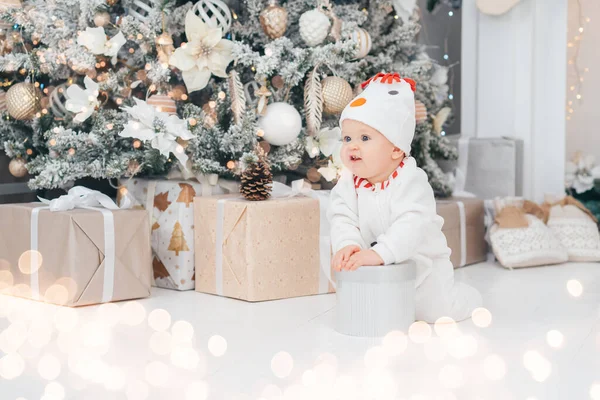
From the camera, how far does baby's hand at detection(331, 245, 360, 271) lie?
1878mm

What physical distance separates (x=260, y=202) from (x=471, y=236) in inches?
40.0

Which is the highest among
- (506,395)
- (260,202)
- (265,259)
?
(260,202)

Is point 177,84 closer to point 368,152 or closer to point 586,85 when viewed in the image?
point 368,152

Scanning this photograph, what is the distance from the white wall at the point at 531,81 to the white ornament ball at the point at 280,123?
4.23ft

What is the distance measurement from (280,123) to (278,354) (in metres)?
0.90

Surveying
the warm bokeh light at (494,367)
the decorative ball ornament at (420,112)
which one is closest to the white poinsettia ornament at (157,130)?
the decorative ball ornament at (420,112)

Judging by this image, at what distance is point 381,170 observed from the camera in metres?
1.96

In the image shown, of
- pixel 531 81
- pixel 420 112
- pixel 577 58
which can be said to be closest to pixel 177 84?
Answer: pixel 420 112

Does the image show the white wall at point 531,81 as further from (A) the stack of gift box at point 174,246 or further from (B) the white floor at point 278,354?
(A) the stack of gift box at point 174,246

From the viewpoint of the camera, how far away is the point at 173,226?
2445 mm

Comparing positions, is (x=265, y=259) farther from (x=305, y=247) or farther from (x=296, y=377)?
(x=296, y=377)

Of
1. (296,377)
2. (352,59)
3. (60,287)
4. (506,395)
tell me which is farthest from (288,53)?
(506,395)

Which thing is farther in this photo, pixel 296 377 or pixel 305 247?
pixel 305 247

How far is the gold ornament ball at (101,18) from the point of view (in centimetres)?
245
